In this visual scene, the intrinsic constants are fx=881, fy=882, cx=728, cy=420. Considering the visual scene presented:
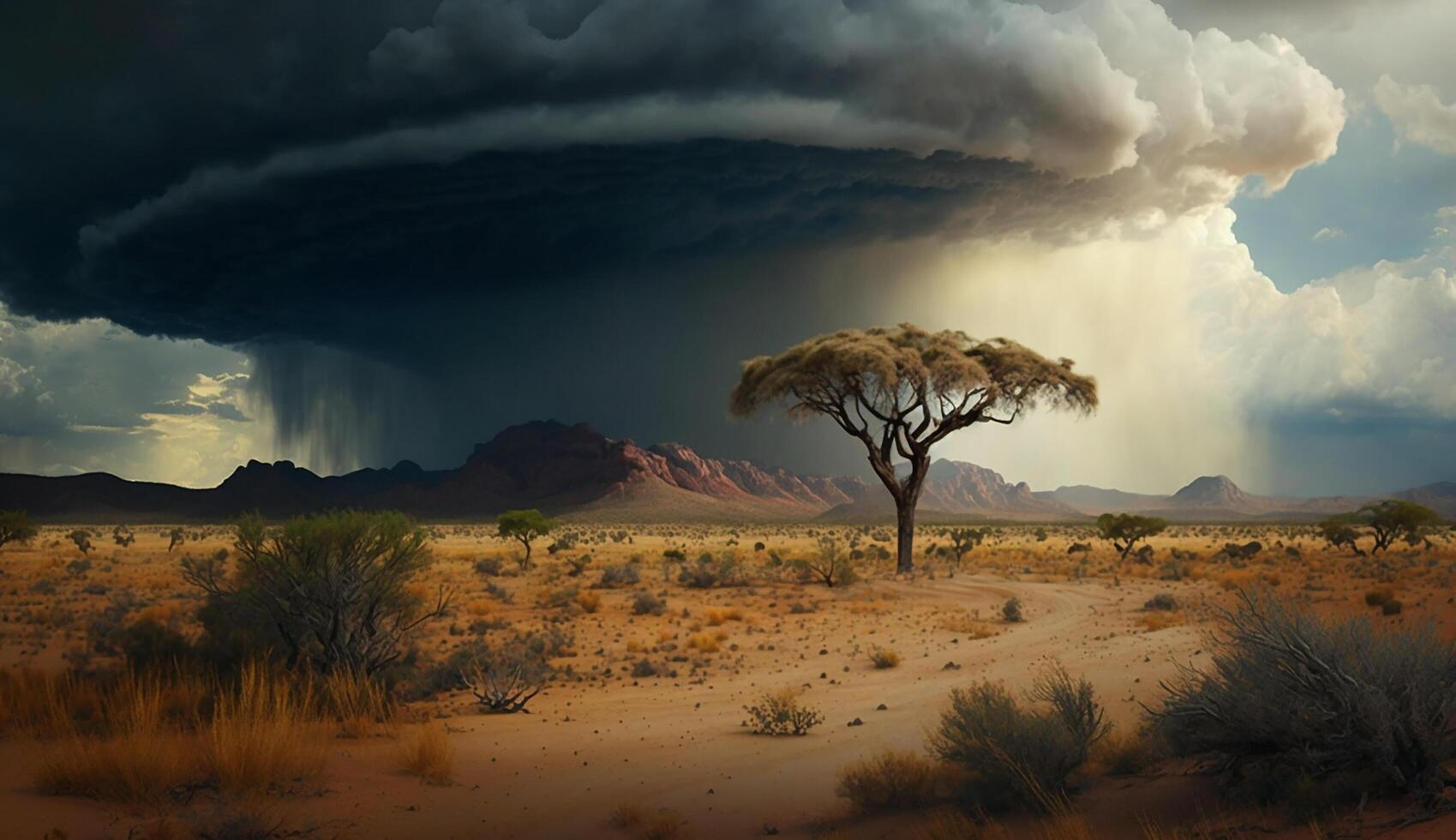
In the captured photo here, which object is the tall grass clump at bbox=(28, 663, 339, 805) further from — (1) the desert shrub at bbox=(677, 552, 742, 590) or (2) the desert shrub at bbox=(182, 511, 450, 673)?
(1) the desert shrub at bbox=(677, 552, 742, 590)

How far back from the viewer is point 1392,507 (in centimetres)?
4744

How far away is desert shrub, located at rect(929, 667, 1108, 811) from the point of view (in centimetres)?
757

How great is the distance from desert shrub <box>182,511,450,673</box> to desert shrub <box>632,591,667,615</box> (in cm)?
1087

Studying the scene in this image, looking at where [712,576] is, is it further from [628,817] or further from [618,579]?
[628,817]

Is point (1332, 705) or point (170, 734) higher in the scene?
point (1332, 705)

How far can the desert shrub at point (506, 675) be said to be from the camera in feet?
43.3

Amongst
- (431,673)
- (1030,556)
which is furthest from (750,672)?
(1030,556)

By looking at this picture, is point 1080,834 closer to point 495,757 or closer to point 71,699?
point 495,757

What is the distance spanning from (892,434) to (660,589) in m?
11.5

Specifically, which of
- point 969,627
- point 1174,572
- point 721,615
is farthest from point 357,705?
point 1174,572

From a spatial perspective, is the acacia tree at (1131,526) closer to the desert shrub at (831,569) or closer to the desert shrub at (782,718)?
the desert shrub at (831,569)

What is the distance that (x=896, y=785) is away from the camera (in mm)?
8461

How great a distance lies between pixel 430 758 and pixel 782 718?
4.67 m

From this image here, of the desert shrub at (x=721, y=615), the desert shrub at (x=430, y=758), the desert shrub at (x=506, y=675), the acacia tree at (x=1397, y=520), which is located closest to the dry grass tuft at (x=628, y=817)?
the desert shrub at (x=430, y=758)
